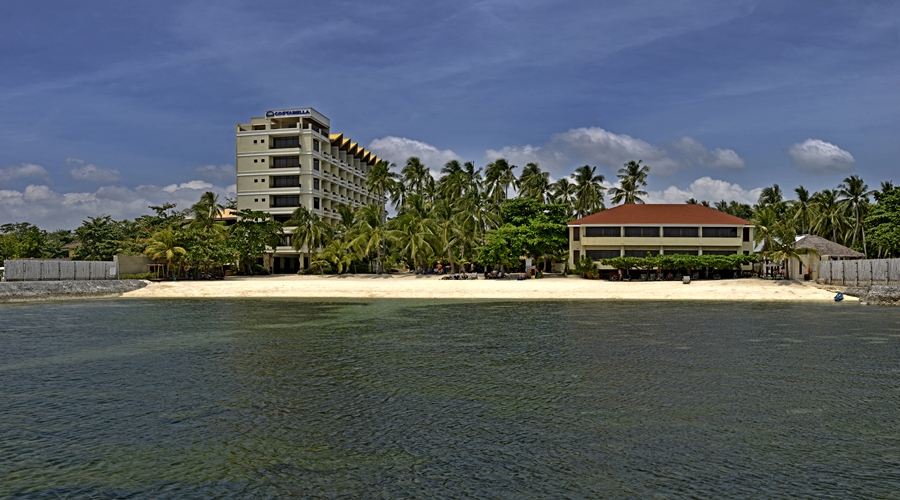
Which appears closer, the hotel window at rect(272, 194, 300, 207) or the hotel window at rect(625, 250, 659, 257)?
the hotel window at rect(625, 250, 659, 257)

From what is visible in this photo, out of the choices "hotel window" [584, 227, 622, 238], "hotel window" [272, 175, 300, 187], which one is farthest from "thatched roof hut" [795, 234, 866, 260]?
"hotel window" [272, 175, 300, 187]

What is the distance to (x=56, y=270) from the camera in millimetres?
61594

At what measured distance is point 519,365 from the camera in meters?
21.4

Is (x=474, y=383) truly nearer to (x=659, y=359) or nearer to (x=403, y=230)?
(x=659, y=359)

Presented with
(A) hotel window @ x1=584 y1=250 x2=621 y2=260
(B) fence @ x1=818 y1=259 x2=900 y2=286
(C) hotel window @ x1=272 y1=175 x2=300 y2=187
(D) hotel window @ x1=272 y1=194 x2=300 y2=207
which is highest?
(C) hotel window @ x1=272 y1=175 x2=300 y2=187

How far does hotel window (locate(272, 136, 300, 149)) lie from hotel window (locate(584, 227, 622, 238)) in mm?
44324

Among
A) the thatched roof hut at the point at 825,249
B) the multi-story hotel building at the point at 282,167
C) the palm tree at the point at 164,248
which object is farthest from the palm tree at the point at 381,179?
the thatched roof hut at the point at 825,249

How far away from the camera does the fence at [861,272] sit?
5141 centimetres

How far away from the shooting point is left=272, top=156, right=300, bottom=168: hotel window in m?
94.7

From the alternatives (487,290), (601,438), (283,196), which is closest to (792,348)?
(601,438)

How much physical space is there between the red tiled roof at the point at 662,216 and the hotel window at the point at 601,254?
10.9 ft

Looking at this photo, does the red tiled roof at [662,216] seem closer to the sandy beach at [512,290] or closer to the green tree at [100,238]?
the sandy beach at [512,290]

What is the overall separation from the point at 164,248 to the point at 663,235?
5588 cm

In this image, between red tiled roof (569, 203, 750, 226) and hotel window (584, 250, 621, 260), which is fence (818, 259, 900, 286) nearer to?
red tiled roof (569, 203, 750, 226)
